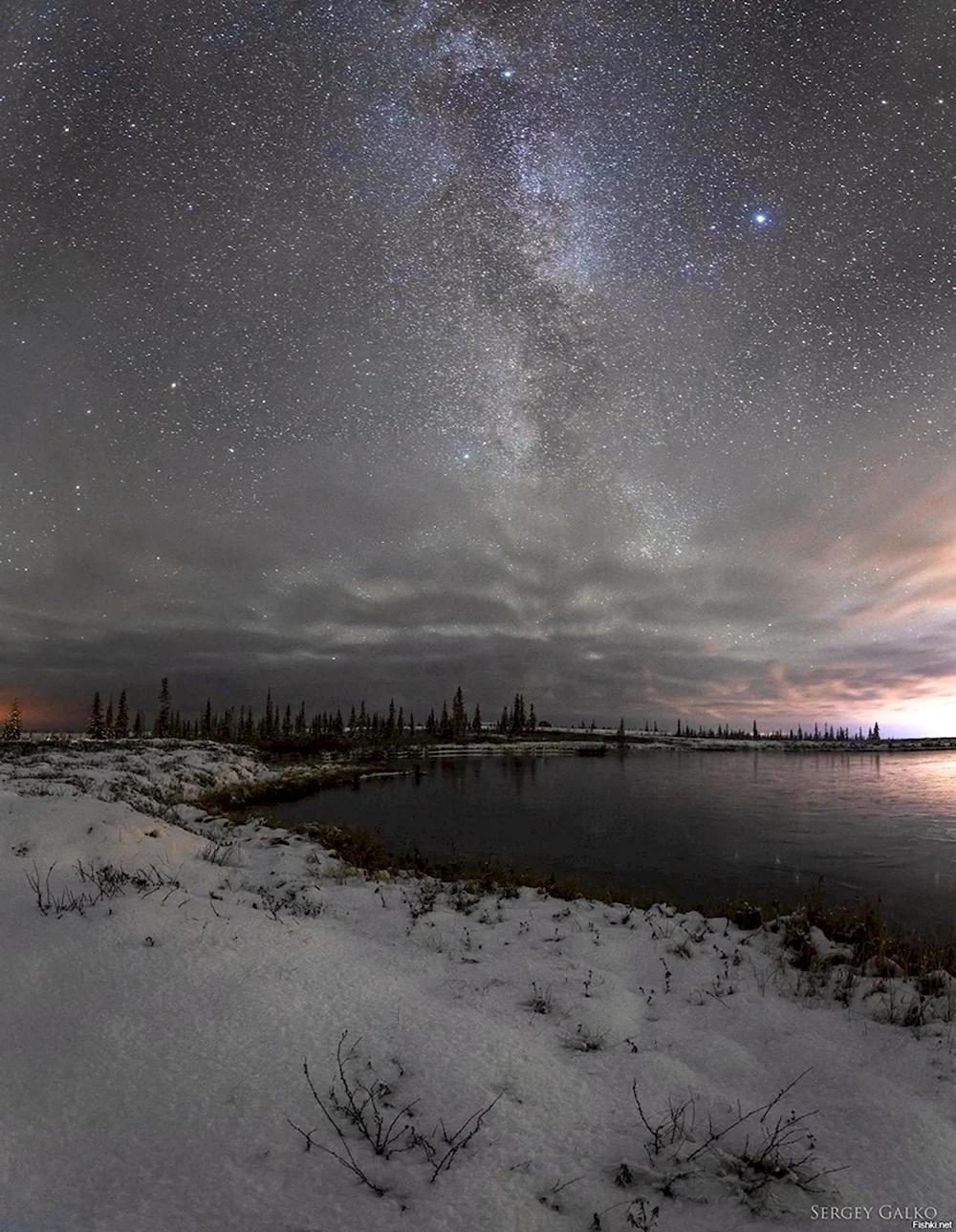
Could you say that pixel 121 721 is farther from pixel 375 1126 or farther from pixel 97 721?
pixel 375 1126

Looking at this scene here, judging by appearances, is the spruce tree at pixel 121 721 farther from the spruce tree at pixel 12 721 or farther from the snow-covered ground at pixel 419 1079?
the snow-covered ground at pixel 419 1079

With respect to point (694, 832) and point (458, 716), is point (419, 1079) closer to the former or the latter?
point (694, 832)

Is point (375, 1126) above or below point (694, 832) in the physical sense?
above

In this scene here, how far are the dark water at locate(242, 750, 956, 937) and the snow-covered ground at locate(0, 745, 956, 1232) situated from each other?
8.55 metres

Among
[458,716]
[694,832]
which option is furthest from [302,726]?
[694,832]

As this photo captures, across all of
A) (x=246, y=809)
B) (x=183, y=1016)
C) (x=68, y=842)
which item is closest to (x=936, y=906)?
(x=183, y=1016)

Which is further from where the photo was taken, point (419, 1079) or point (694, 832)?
point (694, 832)

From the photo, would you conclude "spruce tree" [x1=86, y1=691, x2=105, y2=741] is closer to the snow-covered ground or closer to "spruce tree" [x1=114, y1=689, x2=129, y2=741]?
"spruce tree" [x1=114, y1=689, x2=129, y2=741]

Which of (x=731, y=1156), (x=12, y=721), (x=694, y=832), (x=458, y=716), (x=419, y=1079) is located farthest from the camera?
(x=458, y=716)

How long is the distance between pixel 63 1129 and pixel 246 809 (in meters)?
27.1

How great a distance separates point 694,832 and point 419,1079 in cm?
2344

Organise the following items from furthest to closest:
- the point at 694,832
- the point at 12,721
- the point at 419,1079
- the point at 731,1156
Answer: the point at 12,721, the point at 694,832, the point at 419,1079, the point at 731,1156

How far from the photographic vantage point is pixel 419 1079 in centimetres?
444

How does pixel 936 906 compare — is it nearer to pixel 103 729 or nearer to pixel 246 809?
pixel 246 809
